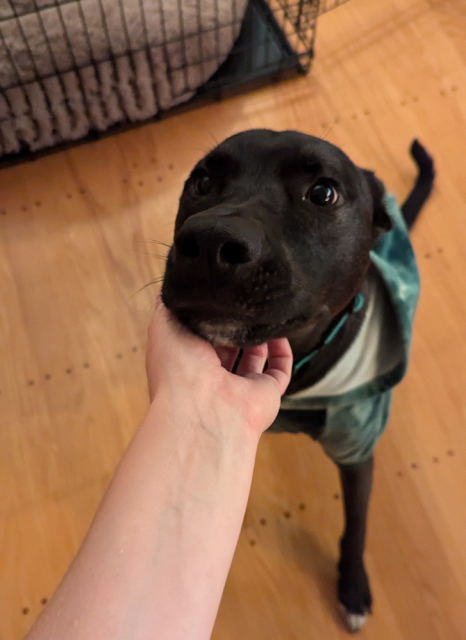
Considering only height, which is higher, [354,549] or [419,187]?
[419,187]

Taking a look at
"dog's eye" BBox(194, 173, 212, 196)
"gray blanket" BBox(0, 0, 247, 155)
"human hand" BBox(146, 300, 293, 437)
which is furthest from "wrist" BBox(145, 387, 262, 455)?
"gray blanket" BBox(0, 0, 247, 155)

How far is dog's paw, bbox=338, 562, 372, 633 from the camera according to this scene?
123 cm

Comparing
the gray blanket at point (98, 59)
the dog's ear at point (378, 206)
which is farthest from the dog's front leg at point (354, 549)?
the gray blanket at point (98, 59)

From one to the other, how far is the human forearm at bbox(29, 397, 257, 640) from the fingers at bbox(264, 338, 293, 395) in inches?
7.9

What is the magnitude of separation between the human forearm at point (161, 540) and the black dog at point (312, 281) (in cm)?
18

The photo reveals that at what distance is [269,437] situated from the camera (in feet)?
4.84

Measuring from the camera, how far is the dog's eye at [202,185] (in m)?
0.96

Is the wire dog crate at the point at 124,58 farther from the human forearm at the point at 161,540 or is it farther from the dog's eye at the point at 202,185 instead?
the human forearm at the point at 161,540

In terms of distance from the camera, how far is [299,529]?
53.7 inches

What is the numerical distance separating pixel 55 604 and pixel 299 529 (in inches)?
38.1

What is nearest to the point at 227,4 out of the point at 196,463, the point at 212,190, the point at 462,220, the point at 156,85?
the point at 156,85

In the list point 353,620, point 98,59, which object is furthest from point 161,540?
point 98,59

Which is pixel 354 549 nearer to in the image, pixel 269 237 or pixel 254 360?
pixel 254 360

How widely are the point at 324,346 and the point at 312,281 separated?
0.24m
